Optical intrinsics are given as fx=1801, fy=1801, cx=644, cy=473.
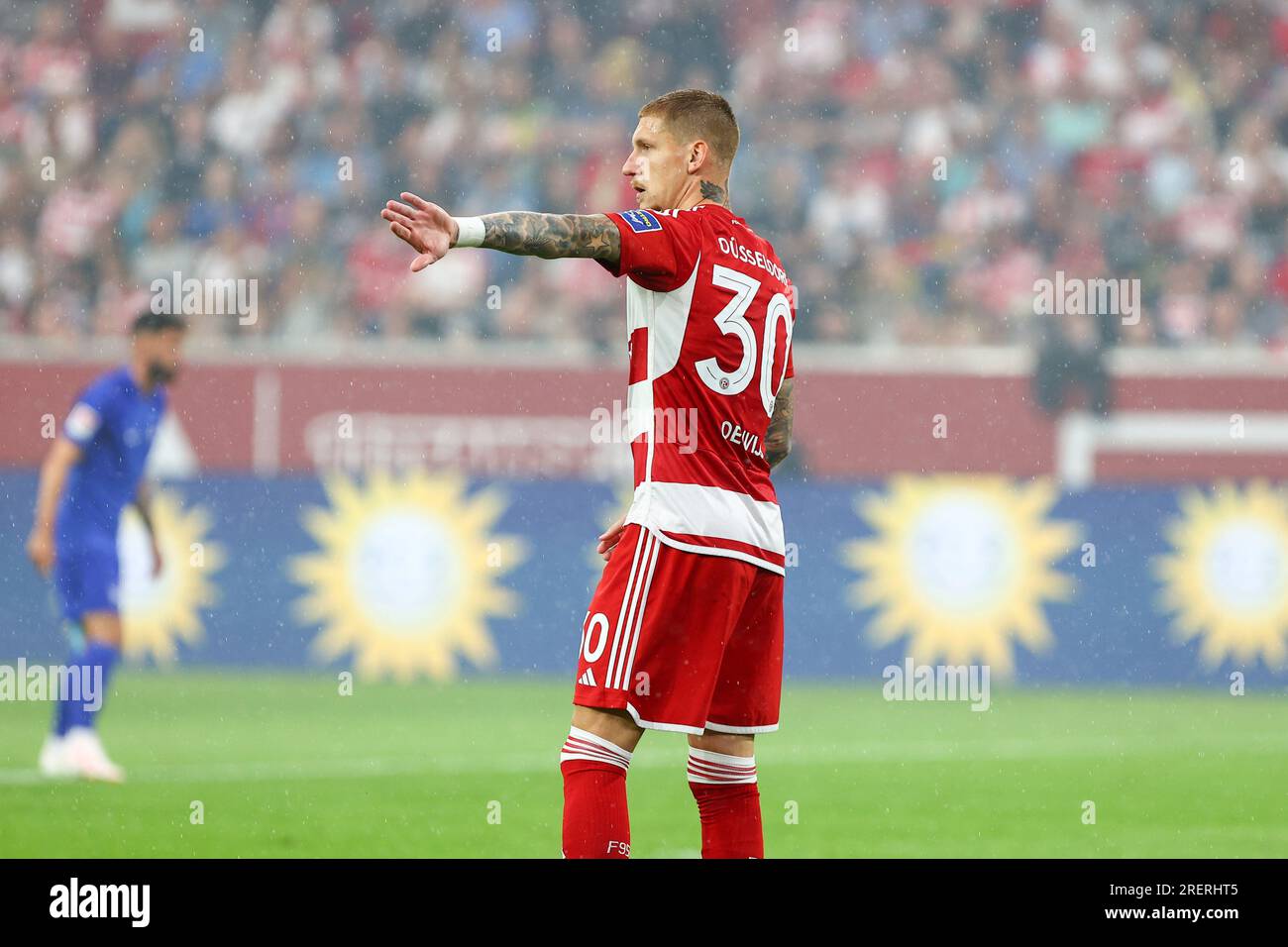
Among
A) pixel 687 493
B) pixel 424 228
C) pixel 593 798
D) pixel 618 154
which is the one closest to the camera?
pixel 424 228

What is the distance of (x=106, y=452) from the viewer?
26.0 feet

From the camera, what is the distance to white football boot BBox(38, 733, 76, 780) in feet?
24.2

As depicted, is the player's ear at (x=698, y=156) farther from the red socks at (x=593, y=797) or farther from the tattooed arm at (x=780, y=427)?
the red socks at (x=593, y=797)

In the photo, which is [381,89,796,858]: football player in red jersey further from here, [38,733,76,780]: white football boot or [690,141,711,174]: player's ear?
[38,733,76,780]: white football boot

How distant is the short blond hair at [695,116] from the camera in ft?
14.0

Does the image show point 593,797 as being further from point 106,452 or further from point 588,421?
point 588,421

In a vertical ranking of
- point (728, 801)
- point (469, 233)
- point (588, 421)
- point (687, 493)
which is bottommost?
point (728, 801)

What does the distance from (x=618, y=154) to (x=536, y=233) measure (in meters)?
11.0

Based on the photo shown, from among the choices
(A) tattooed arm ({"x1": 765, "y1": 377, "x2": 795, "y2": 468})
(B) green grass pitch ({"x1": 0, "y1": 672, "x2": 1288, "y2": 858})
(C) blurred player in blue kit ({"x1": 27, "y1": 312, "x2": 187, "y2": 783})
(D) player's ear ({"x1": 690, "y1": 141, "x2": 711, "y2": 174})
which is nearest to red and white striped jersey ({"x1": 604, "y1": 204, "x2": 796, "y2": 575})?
(D) player's ear ({"x1": 690, "y1": 141, "x2": 711, "y2": 174})

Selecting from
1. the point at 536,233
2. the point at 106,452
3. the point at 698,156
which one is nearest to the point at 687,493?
the point at 536,233

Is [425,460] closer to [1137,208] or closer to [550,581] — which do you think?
[550,581]

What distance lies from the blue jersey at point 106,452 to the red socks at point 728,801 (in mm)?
4301

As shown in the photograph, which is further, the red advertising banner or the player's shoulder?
the red advertising banner

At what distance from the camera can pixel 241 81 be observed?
1495cm
